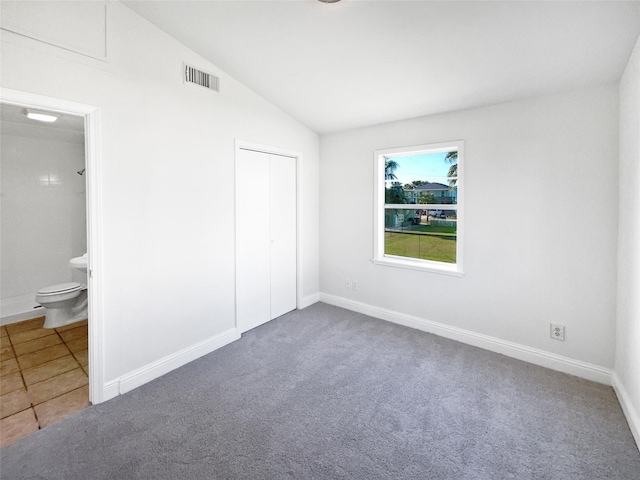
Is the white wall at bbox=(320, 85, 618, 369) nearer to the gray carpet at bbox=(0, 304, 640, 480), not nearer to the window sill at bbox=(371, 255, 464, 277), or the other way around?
the window sill at bbox=(371, 255, 464, 277)

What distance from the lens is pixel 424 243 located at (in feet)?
12.0

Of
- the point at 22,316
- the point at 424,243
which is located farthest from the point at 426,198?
the point at 22,316

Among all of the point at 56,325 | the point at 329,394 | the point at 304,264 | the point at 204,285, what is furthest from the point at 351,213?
the point at 56,325

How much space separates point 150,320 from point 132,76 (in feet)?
6.36

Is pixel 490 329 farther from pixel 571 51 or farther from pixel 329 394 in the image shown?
pixel 571 51

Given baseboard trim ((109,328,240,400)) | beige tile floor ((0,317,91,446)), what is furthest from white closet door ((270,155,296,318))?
beige tile floor ((0,317,91,446))

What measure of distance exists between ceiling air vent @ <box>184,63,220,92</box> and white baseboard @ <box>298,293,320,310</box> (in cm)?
271

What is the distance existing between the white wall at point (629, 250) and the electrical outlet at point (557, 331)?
35 centimetres

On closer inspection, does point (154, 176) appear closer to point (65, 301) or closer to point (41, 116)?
point (41, 116)

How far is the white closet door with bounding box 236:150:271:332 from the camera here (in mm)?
3266

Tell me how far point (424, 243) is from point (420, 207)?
45 cm

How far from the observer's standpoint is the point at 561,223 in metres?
2.54

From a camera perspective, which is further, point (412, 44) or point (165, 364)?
point (165, 364)

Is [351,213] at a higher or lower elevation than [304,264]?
higher
